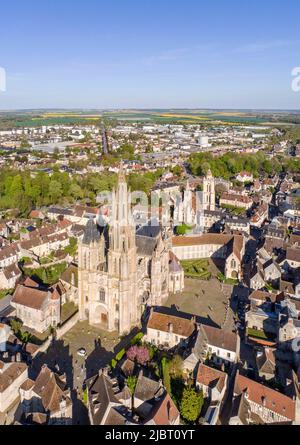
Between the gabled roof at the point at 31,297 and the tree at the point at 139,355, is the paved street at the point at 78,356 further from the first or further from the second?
the gabled roof at the point at 31,297

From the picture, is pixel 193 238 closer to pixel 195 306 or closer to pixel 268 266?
pixel 268 266

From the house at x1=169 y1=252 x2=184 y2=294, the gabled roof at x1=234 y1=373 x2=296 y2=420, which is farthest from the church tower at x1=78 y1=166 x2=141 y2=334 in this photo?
the gabled roof at x1=234 y1=373 x2=296 y2=420

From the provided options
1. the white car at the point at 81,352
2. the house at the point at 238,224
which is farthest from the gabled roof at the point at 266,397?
the house at the point at 238,224

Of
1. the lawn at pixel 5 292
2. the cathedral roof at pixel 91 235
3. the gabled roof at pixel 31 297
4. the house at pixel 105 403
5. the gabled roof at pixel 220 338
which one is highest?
the cathedral roof at pixel 91 235

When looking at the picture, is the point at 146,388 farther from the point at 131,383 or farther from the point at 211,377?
the point at 211,377

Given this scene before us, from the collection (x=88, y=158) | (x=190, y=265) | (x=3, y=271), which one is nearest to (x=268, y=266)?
(x=190, y=265)

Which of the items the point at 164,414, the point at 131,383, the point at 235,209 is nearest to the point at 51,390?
the point at 131,383
